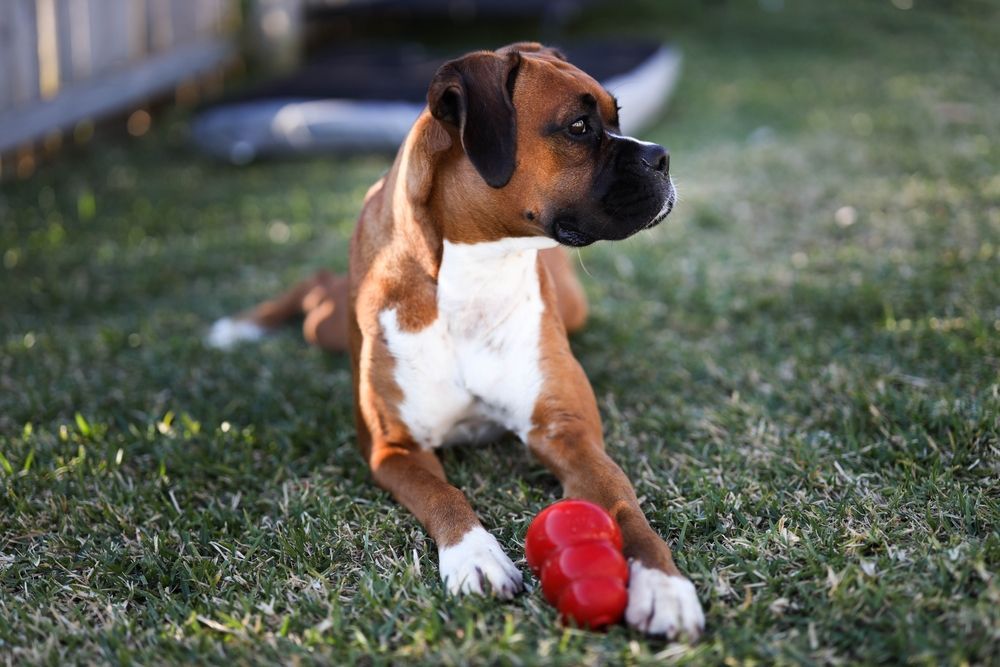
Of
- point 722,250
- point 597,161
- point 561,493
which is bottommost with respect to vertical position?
point 722,250

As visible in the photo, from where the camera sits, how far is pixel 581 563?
2449 mm

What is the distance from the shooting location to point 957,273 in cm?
480

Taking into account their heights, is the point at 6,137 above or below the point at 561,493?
below

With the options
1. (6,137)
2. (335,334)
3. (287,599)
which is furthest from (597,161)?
(6,137)

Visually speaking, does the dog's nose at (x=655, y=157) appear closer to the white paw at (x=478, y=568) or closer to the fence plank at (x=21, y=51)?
the white paw at (x=478, y=568)

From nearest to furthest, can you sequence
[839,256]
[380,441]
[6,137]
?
[380,441], [839,256], [6,137]

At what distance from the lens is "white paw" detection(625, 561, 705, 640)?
2404mm

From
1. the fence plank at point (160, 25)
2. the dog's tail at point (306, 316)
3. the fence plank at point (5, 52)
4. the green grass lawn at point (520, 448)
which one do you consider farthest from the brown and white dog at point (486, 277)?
the fence plank at point (160, 25)

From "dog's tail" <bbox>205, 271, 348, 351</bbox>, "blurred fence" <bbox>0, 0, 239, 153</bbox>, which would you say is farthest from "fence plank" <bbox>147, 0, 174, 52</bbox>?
"dog's tail" <bbox>205, 271, 348, 351</bbox>

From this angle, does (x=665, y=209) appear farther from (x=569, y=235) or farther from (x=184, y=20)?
(x=184, y=20)

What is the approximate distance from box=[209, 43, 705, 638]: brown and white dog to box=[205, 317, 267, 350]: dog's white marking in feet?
4.87

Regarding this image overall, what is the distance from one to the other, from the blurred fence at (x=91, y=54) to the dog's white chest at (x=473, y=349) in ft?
16.5

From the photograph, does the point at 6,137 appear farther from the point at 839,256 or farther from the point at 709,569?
the point at 709,569

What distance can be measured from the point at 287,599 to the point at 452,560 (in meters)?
0.46
